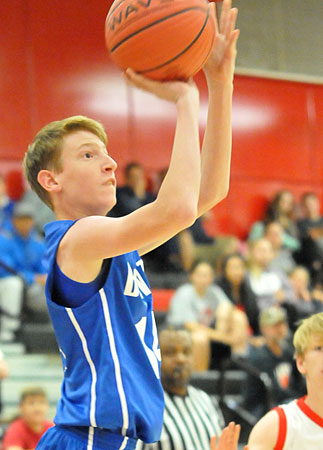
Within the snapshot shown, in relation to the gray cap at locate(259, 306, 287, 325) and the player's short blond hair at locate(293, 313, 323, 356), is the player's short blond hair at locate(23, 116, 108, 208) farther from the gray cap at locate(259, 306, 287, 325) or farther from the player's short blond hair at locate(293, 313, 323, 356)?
the gray cap at locate(259, 306, 287, 325)

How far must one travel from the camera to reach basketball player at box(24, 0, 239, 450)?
2.10m

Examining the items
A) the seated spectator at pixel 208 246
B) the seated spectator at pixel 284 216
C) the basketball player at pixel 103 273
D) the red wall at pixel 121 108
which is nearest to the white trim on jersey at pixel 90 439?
the basketball player at pixel 103 273

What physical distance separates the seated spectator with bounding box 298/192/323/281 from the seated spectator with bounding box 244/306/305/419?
3.09 meters

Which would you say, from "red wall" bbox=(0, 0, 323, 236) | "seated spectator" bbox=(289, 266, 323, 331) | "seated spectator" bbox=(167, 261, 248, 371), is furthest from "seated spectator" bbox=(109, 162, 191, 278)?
"red wall" bbox=(0, 0, 323, 236)

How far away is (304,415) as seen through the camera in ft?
10.9

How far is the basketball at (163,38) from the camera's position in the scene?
2.29 metres

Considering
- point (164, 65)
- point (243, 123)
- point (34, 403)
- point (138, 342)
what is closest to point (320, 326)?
point (138, 342)

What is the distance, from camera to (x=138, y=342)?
2266mm

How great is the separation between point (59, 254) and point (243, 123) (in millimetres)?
10422

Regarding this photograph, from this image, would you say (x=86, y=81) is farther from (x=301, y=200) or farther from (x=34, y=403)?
(x=34, y=403)

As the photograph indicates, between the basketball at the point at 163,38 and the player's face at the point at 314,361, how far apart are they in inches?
57.4

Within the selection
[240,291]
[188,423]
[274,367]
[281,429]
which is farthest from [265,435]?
[240,291]

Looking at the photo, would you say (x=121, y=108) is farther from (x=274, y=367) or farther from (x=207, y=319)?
(x=274, y=367)

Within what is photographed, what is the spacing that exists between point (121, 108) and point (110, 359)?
9385mm
